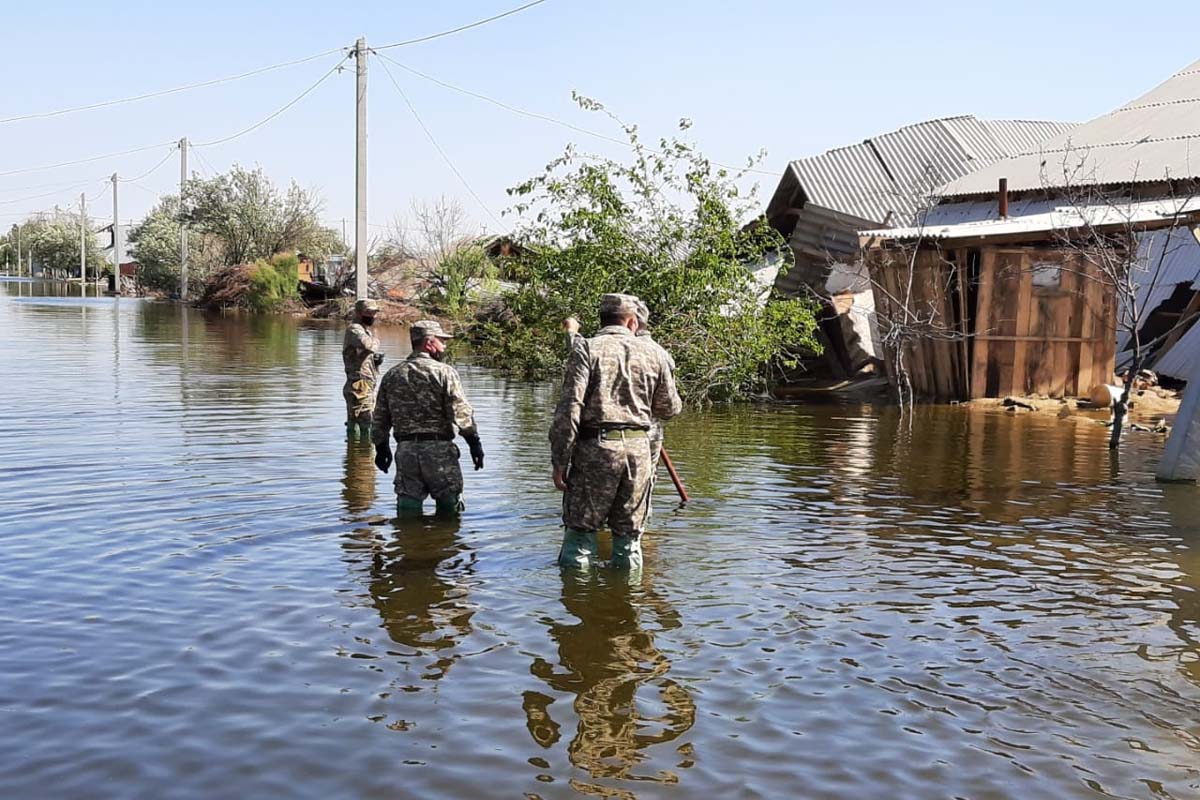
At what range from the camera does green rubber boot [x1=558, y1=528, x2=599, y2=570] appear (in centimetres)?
804

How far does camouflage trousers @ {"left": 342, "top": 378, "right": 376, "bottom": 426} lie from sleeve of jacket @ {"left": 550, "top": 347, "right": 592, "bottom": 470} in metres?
7.07

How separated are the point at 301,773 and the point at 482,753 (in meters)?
0.72

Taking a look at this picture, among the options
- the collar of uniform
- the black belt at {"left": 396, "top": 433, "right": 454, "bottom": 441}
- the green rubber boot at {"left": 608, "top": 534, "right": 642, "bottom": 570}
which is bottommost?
the green rubber boot at {"left": 608, "top": 534, "right": 642, "bottom": 570}

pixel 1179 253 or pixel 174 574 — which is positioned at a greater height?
pixel 1179 253

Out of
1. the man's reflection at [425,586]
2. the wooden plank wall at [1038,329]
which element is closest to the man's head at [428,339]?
the man's reflection at [425,586]

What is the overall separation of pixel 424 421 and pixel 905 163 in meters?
21.9

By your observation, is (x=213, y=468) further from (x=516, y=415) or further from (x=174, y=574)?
(x=516, y=415)

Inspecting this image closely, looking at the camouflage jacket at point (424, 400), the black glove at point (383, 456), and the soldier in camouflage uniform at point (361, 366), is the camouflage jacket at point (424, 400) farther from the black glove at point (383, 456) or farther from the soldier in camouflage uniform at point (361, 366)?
the soldier in camouflage uniform at point (361, 366)

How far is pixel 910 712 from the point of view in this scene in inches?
225

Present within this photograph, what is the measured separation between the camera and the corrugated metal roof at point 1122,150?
75.7ft

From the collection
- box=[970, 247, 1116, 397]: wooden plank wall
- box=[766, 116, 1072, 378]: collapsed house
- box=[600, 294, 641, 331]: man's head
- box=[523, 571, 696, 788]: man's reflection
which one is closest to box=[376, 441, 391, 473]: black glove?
box=[523, 571, 696, 788]: man's reflection

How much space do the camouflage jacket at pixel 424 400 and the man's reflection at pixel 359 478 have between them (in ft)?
4.98

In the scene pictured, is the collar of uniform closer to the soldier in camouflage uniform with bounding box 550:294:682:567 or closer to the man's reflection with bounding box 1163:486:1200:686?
the soldier in camouflage uniform with bounding box 550:294:682:567

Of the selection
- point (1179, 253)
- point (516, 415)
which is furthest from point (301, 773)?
point (1179, 253)
